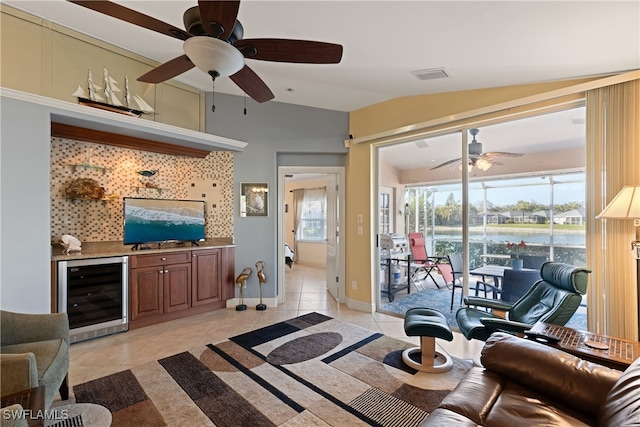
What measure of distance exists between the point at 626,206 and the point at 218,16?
118 inches

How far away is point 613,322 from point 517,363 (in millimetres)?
1624

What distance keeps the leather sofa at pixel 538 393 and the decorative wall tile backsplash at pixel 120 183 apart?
370 cm

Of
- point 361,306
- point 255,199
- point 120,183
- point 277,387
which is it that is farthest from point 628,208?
point 120,183

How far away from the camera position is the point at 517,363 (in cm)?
156

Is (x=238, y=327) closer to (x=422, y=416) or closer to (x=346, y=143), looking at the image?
(x=422, y=416)

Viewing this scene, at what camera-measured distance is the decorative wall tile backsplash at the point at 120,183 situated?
3.34 m

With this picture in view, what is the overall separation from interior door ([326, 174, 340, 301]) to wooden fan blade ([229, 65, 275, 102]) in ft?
7.56

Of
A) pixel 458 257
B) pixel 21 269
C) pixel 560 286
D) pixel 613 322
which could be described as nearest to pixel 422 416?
pixel 560 286

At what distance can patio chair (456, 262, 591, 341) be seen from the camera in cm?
219

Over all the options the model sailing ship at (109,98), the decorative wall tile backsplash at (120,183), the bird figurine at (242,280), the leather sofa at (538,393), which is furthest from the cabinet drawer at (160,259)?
the leather sofa at (538,393)

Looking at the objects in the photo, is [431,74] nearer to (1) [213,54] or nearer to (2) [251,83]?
(2) [251,83]

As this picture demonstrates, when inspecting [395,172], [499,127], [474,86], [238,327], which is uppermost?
[474,86]

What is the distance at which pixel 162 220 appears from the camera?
378cm

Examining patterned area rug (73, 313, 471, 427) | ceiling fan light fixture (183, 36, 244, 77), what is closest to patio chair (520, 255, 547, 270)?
patterned area rug (73, 313, 471, 427)
